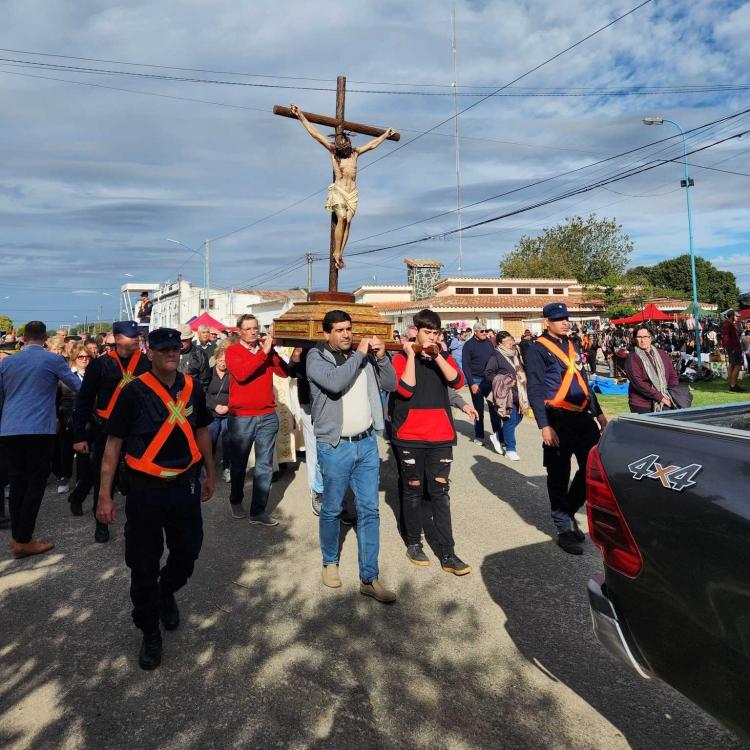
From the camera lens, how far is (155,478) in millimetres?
3186

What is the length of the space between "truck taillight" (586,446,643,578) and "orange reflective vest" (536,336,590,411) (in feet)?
8.79

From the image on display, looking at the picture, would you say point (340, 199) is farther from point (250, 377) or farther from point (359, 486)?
point (359, 486)

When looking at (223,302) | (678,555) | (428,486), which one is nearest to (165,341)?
(428,486)

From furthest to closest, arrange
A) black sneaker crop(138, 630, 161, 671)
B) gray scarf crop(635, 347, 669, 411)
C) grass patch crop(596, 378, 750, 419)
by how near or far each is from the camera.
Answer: grass patch crop(596, 378, 750, 419) < gray scarf crop(635, 347, 669, 411) < black sneaker crop(138, 630, 161, 671)

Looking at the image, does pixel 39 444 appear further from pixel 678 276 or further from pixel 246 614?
pixel 678 276

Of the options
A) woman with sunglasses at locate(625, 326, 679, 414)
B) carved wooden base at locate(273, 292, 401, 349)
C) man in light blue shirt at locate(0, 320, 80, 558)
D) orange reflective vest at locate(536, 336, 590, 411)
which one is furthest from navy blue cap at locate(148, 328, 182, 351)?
woman with sunglasses at locate(625, 326, 679, 414)

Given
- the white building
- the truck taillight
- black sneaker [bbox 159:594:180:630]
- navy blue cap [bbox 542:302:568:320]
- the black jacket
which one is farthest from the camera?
the white building

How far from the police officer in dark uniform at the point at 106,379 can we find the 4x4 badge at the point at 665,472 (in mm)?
4034

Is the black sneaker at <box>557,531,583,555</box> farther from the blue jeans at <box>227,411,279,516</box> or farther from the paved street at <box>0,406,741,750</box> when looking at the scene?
the blue jeans at <box>227,411,279,516</box>

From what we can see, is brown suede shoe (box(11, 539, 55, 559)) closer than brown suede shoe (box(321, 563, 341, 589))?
No

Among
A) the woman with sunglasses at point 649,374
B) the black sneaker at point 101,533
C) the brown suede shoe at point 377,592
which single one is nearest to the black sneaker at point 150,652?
the brown suede shoe at point 377,592

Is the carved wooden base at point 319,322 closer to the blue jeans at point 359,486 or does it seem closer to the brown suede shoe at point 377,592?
the blue jeans at point 359,486

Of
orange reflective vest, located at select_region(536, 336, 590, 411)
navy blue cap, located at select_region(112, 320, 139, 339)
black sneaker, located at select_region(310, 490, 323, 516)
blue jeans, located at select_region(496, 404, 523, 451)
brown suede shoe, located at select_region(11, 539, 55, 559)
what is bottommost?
brown suede shoe, located at select_region(11, 539, 55, 559)

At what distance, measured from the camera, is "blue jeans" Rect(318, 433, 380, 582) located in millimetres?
3840
